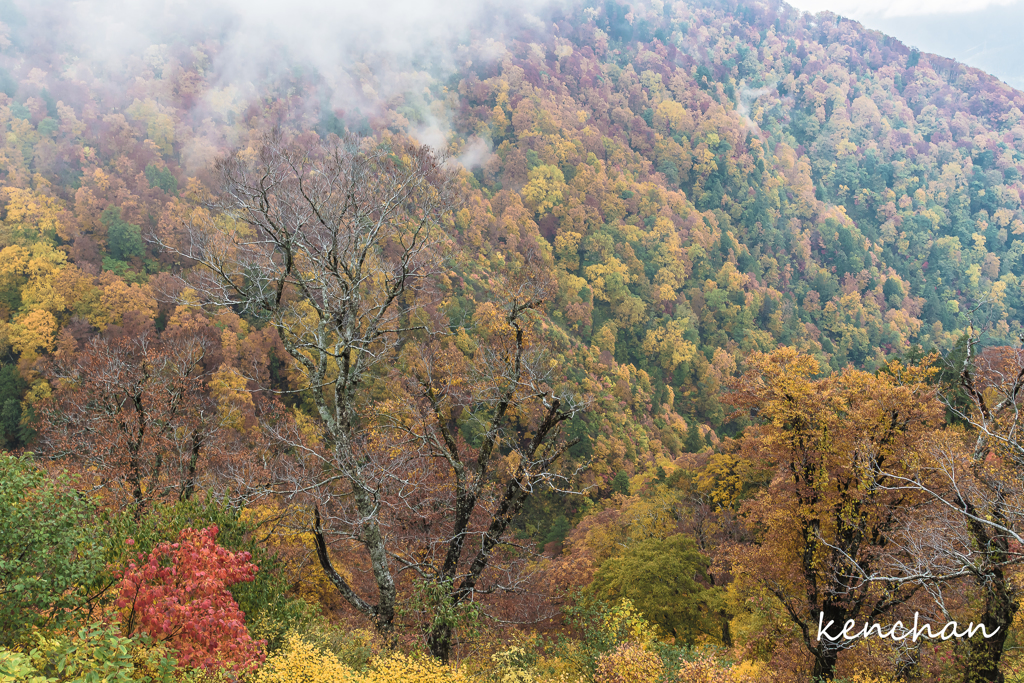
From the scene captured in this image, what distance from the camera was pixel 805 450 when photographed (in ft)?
45.2

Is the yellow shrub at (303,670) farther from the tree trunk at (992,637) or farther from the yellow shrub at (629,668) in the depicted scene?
the tree trunk at (992,637)

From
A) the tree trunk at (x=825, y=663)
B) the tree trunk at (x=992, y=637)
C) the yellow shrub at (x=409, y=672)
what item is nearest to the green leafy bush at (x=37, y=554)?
the yellow shrub at (x=409, y=672)

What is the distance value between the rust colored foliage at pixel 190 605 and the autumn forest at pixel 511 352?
74mm

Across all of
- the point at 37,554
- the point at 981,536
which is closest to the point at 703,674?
the point at 981,536

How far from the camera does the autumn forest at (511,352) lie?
8781 millimetres

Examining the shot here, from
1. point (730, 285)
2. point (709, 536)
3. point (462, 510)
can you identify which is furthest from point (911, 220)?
point (462, 510)

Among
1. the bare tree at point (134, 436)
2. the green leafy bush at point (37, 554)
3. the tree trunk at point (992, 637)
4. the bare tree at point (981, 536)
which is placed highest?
the bare tree at point (981, 536)

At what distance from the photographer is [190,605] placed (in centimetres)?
706

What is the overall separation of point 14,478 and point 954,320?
369ft

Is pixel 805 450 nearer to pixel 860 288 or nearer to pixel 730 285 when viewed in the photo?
pixel 730 285

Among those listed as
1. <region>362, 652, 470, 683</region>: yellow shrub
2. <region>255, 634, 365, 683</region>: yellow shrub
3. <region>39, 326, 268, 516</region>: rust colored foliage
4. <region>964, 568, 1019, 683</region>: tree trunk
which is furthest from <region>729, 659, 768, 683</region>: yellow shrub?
<region>39, 326, 268, 516</region>: rust colored foliage

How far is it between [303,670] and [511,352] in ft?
19.8

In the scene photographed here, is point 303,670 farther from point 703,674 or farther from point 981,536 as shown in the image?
point 981,536

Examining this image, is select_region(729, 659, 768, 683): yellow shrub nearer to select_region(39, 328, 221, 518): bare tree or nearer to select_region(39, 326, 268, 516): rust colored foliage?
select_region(39, 326, 268, 516): rust colored foliage
